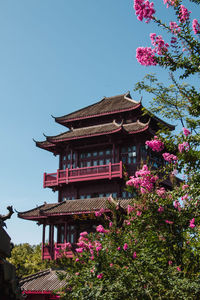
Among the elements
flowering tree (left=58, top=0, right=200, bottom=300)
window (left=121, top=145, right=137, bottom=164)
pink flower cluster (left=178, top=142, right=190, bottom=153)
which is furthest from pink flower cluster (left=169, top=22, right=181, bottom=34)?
window (left=121, top=145, right=137, bottom=164)

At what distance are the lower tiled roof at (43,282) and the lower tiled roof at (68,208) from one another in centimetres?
348

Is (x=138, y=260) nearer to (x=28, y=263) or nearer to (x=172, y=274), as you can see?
(x=172, y=274)

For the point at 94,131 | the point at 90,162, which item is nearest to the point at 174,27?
the point at 94,131

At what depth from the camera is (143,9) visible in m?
8.64

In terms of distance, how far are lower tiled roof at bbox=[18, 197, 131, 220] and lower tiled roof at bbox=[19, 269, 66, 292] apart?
3.48 m

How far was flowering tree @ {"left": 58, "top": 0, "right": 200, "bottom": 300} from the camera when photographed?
8.47m

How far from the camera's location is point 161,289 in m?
8.69

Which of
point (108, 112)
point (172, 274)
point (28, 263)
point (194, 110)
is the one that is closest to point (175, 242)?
point (172, 274)

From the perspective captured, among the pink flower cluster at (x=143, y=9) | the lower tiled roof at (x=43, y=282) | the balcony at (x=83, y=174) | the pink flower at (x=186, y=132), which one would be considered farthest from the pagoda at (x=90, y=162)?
the pink flower cluster at (x=143, y=9)

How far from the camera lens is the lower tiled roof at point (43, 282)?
20.3 meters

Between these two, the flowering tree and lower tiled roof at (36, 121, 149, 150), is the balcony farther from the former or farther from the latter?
the flowering tree

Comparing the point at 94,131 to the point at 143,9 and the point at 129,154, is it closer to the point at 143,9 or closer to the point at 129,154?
the point at 129,154

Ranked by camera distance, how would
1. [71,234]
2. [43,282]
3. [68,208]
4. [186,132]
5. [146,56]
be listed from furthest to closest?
[71,234] < [68,208] < [43,282] < [186,132] < [146,56]

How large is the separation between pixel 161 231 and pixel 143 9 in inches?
207
